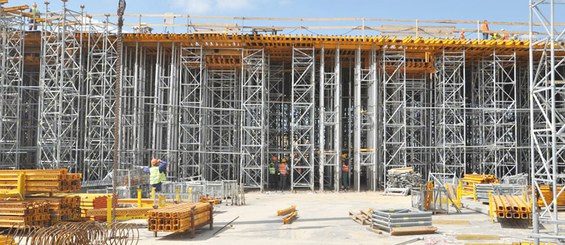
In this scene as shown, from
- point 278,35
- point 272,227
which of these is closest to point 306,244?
point 272,227

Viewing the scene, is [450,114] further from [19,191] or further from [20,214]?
[20,214]

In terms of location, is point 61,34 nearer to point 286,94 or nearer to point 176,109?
point 176,109

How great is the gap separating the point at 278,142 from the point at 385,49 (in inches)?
394

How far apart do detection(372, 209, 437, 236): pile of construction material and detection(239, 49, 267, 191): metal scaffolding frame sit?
13.1 meters

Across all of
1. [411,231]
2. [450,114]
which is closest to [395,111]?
[450,114]

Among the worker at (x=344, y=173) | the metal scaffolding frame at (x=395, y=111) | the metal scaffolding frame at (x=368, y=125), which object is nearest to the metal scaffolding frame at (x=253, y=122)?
the worker at (x=344, y=173)

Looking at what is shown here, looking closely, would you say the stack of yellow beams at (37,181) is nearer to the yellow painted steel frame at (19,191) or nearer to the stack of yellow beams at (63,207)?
the yellow painted steel frame at (19,191)

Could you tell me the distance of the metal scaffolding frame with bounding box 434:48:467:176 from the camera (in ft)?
88.5

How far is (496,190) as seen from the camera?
19344mm

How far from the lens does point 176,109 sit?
89.2ft

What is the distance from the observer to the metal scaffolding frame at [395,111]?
26.8 metres

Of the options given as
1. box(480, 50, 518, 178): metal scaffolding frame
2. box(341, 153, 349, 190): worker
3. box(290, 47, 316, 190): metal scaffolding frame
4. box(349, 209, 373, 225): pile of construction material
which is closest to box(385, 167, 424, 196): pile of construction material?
box(341, 153, 349, 190): worker

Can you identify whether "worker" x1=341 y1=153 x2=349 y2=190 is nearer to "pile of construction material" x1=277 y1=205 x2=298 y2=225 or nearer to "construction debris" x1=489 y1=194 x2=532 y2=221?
"pile of construction material" x1=277 y1=205 x2=298 y2=225

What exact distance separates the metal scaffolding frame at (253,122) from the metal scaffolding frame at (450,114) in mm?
9710
